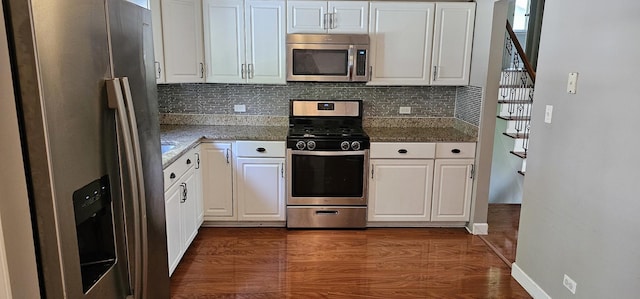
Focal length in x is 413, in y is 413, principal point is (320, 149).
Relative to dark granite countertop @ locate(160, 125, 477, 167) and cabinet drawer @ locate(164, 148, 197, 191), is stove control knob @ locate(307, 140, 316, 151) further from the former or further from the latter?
cabinet drawer @ locate(164, 148, 197, 191)

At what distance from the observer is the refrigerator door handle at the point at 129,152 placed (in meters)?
1.22

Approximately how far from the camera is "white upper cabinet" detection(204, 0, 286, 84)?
3.54 metres

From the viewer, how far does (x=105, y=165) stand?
4.02 ft

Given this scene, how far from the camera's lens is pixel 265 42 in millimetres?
3607

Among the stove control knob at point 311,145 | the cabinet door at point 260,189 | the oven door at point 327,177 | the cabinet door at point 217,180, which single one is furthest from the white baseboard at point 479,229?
the cabinet door at point 217,180

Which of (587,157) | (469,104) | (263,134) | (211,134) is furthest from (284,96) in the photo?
(587,157)

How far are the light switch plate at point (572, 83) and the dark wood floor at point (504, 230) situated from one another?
1.47 meters

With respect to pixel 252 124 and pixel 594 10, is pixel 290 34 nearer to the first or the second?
pixel 252 124

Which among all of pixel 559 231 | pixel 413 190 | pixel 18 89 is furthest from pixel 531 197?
pixel 18 89

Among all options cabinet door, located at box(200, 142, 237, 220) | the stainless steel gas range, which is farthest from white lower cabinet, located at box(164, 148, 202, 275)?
the stainless steel gas range

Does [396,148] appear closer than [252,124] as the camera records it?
Yes

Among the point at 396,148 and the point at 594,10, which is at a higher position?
the point at 594,10

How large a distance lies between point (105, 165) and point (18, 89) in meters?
0.33

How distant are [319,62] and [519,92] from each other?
277 centimetres
